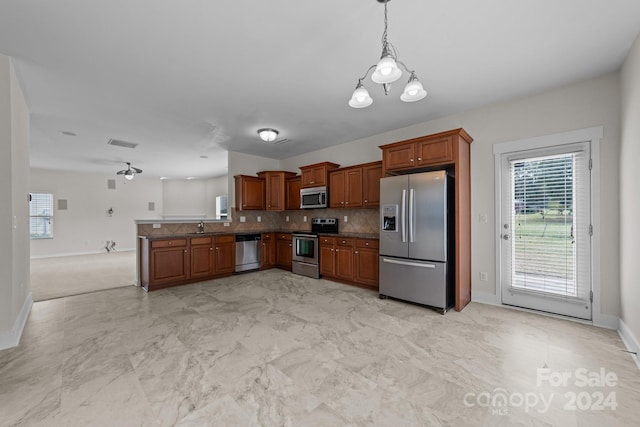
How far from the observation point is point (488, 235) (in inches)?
144

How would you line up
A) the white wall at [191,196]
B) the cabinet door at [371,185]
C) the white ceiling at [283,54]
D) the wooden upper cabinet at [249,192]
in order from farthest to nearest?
the white wall at [191,196]
the wooden upper cabinet at [249,192]
the cabinet door at [371,185]
the white ceiling at [283,54]

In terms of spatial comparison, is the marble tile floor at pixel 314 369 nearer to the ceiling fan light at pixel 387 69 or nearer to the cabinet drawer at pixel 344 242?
the cabinet drawer at pixel 344 242

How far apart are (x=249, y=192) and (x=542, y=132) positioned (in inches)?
206

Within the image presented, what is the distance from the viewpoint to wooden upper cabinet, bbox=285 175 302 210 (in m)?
6.08

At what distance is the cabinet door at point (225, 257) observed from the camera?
17.7 ft

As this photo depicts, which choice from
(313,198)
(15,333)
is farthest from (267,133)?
(15,333)

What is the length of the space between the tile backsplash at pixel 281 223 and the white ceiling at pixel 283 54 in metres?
1.83

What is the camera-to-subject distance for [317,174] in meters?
5.56

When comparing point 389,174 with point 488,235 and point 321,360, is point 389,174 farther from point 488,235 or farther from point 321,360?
point 321,360

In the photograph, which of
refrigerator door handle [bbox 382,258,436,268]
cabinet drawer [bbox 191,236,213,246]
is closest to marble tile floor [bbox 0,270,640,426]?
refrigerator door handle [bbox 382,258,436,268]

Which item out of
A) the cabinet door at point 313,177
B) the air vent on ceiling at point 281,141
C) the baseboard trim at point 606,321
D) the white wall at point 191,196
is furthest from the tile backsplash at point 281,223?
the white wall at point 191,196

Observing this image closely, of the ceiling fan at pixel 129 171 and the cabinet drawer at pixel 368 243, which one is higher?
the ceiling fan at pixel 129 171

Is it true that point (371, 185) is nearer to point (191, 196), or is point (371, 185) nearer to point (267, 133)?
point (267, 133)

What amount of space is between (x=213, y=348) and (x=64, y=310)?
102 inches
